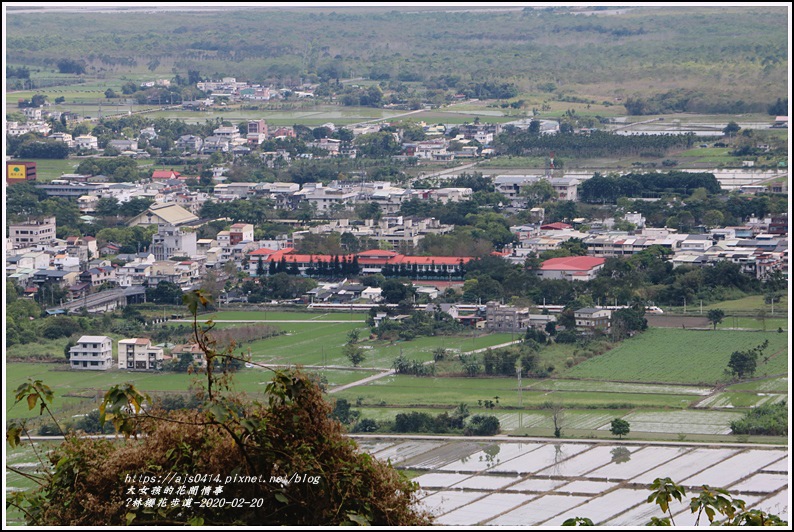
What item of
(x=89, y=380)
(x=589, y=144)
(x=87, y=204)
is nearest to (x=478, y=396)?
(x=89, y=380)

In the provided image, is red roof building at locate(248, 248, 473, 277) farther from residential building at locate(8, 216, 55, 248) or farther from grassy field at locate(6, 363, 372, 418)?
grassy field at locate(6, 363, 372, 418)

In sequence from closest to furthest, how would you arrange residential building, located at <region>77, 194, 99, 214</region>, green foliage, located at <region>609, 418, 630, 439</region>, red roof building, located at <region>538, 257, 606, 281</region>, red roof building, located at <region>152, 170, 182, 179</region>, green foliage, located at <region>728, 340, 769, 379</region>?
green foliage, located at <region>609, 418, 630, 439</region>
green foliage, located at <region>728, 340, 769, 379</region>
red roof building, located at <region>538, 257, 606, 281</region>
residential building, located at <region>77, 194, 99, 214</region>
red roof building, located at <region>152, 170, 182, 179</region>

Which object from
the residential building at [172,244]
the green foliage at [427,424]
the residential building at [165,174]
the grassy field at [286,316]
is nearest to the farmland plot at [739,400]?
the green foliage at [427,424]

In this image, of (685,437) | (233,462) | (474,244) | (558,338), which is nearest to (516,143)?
(474,244)

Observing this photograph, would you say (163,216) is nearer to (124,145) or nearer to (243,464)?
(124,145)

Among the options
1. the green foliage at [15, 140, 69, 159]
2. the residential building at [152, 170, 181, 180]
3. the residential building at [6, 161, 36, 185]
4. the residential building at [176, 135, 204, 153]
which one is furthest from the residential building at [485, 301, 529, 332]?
the green foliage at [15, 140, 69, 159]

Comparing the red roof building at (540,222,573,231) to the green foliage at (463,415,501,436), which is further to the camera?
the red roof building at (540,222,573,231)
